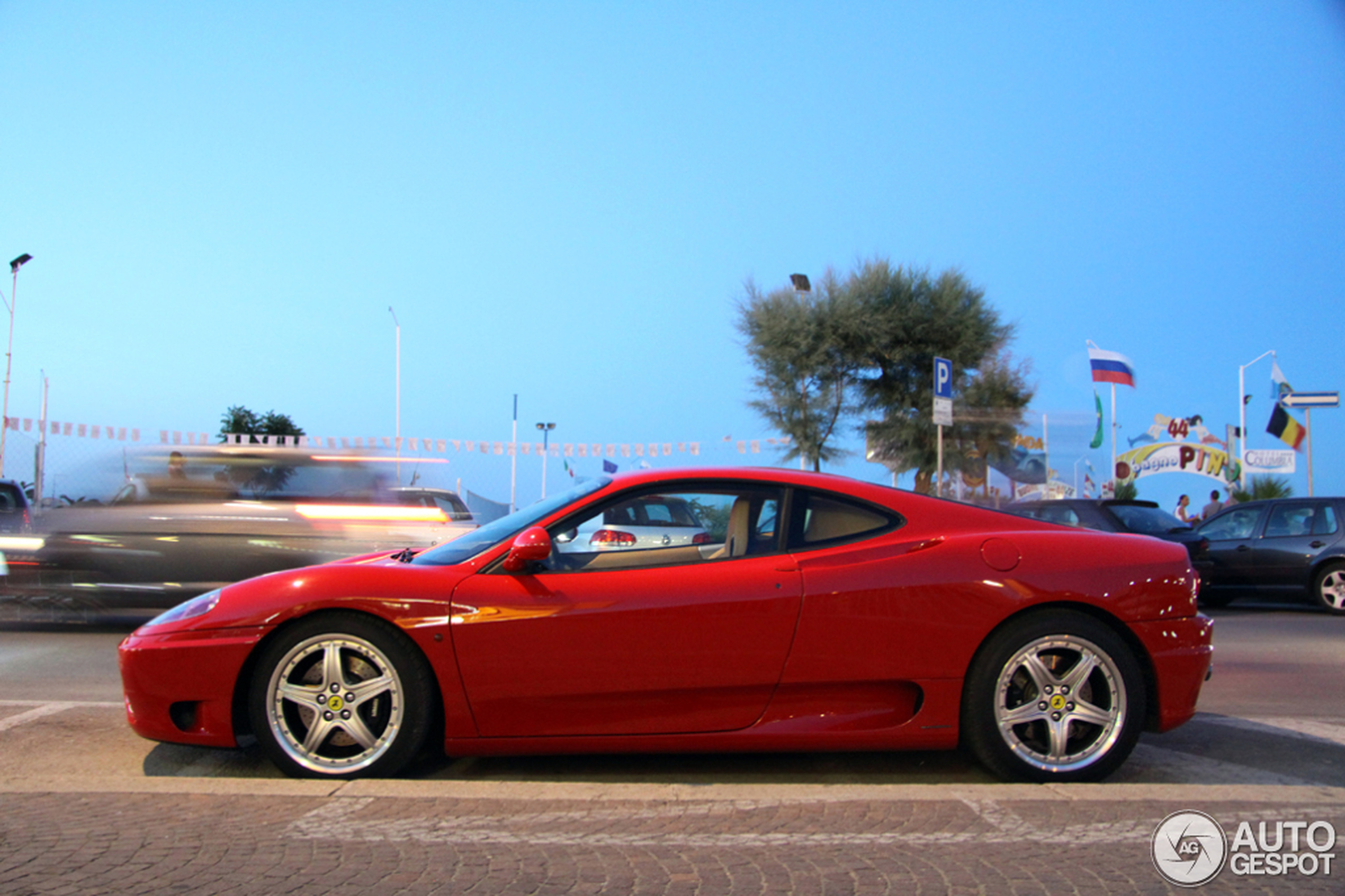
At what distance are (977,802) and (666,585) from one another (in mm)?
1398

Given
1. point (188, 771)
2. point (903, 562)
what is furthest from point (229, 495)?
point (903, 562)

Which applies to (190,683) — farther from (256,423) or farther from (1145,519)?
(256,423)

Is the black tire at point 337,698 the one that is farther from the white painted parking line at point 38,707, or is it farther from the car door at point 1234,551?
the car door at point 1234,551

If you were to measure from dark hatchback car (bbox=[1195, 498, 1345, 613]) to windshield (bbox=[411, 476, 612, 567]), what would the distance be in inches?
438

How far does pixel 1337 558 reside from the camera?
483 inches

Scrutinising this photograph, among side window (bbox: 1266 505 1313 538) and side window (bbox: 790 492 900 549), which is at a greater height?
side window (bbox: 790 492 900 549)

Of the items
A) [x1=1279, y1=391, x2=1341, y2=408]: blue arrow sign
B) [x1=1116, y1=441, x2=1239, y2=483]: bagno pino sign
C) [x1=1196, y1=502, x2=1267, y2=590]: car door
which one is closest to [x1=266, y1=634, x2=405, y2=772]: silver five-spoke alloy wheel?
[x1=1196, y1=502, x2=1267, y2=590]: car door

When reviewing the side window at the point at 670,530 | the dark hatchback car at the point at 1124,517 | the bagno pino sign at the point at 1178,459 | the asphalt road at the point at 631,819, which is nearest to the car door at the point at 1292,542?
the dark hatchback car at the point at 1124,517

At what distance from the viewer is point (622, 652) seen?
12.8ft

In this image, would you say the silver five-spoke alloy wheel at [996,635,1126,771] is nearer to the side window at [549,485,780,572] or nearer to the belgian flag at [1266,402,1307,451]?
the side window at [549,485,780,572]

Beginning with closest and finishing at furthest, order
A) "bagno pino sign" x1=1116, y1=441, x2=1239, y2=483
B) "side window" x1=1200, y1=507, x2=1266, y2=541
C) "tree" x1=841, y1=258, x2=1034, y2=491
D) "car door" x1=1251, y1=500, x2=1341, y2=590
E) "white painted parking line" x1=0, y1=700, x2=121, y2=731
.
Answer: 1. "white painted parking line" x1=0, y1=700, x2=121, y2=731
2. "car door" x1=1251, y1=500, x2=1341, y2=590
3. "side window" x1=1200, y1=507, x2=1266, y2=541
4. "tree" x1=841, y1=258, x2=1034, y2=491
5. "bagno pino sign" x1=1116, y1=441, x2=1239, y2=483

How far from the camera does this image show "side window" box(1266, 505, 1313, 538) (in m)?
12.7

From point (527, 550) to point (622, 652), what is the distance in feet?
1.75

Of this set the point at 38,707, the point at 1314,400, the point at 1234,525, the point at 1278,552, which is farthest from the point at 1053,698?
the point at 1314,400
